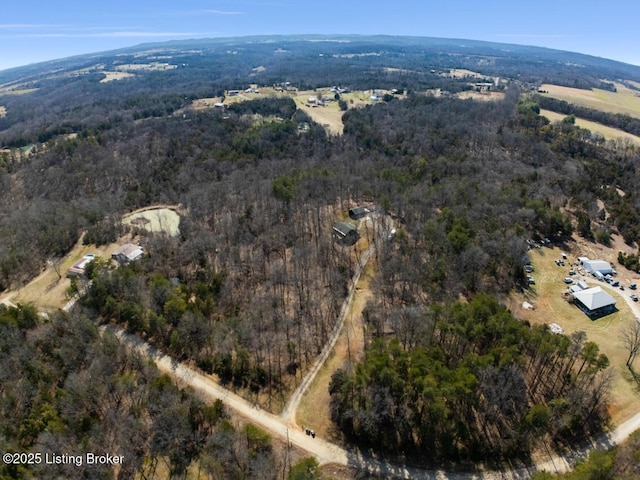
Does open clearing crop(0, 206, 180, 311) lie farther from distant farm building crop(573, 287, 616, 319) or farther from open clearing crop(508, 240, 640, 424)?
distant farm building crop(573, 287, 616, 319)

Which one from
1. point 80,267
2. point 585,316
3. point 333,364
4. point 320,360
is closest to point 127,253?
point 80,267

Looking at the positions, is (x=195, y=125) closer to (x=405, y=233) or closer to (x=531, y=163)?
(x=405, y=233)

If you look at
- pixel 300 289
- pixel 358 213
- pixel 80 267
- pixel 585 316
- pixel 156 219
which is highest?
pixel 358 213

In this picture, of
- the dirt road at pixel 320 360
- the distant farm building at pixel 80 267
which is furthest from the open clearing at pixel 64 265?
the dirt road at pixel 320 360

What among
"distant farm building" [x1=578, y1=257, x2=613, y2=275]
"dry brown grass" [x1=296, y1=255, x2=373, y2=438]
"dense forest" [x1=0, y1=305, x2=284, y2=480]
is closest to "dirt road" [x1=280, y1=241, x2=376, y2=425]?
"dry brown grass" [x1=296, y1=255, x2=373, y2=438]

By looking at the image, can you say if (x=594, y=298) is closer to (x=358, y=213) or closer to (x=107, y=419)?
(x=358, y=213)
